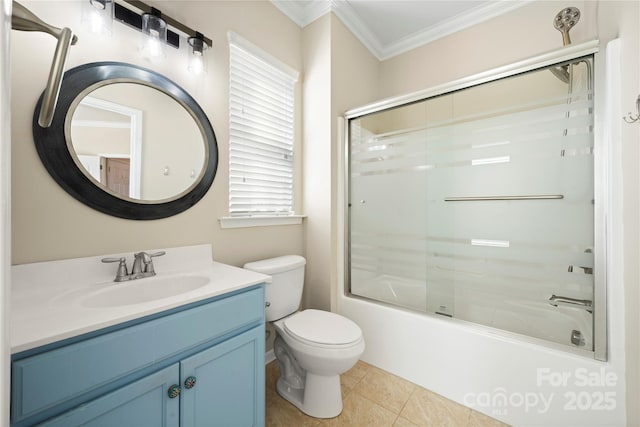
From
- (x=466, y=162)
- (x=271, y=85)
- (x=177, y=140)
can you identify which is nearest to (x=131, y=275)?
(x=177, y=140)

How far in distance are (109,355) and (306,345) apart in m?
0.84

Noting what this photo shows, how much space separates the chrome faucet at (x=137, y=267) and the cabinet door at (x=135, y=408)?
1.63 ft

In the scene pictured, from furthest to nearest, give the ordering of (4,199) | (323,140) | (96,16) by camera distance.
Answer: (323,140)
(96,16)
(4,199)

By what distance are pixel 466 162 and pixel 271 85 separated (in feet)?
4.67

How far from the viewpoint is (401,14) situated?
2.11m

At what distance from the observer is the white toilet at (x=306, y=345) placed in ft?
4.33

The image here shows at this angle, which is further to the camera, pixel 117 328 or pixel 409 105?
pixel 409 105

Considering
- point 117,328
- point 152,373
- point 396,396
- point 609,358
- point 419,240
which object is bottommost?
point 396,396

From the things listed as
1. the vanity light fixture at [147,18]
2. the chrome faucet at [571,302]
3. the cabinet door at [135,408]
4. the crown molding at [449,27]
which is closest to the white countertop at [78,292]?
the cabinet door at [135,408]

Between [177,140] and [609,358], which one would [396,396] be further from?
[177,140]

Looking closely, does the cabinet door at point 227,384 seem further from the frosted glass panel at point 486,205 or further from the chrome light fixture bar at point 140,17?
the chrome light fixture bar at point 140,17

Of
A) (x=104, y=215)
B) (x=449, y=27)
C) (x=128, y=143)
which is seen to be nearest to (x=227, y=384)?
(x=104, y=215)

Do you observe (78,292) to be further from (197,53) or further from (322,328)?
(197,53)

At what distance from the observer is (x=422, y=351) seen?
5.35ft
